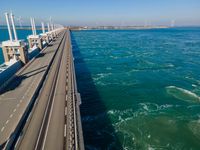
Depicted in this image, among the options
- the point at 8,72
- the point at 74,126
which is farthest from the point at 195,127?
the point at 8,72

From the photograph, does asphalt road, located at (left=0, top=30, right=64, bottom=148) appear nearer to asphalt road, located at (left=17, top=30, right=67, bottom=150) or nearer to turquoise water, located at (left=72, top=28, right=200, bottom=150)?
asphalt road, located at (left=17, top=30, right=67, bottom=150)

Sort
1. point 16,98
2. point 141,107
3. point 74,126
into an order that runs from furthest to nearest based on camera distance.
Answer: point 141,107 → point 16,98 → point 74,126

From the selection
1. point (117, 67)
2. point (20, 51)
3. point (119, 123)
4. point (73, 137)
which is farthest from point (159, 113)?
point (20, 51)

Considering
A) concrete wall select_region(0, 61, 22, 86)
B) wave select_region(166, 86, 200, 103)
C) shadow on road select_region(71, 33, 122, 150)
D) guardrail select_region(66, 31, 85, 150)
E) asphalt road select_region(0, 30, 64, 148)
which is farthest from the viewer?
wave select_region(166, 86, 200, 103)

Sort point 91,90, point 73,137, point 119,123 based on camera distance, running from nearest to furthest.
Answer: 1. point 73,137
2. point 119,123
3. point 91,90

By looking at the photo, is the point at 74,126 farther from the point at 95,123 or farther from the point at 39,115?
the point at 95,123

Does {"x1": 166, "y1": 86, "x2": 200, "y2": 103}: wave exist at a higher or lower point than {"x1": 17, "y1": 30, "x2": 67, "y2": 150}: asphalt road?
lower

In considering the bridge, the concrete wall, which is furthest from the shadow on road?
the concrete wall

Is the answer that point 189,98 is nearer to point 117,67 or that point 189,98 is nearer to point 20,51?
point 117,67
